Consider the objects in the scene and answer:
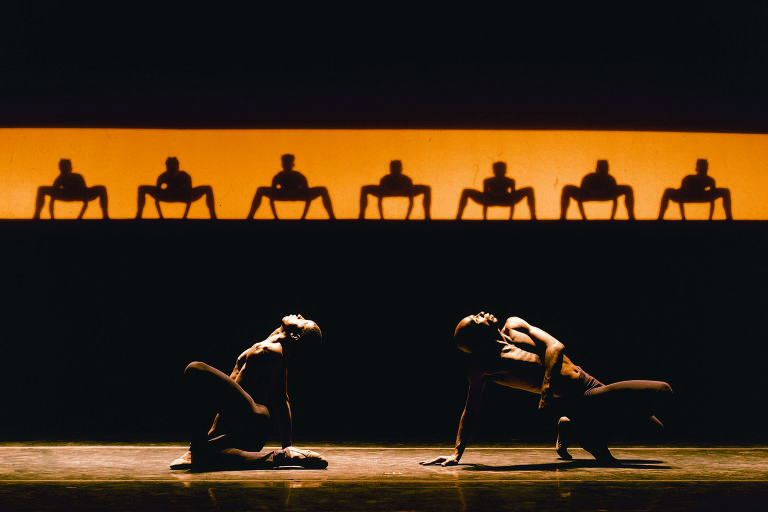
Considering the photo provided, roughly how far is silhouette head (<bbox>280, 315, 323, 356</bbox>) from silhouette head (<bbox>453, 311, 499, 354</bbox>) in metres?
0.97

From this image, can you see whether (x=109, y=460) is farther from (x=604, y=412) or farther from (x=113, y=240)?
(x=604, y=412)

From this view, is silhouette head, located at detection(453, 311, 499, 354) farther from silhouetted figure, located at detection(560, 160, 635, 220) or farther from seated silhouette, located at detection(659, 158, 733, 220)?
seated silhouette, located at detection(659, 158, 733, 220)

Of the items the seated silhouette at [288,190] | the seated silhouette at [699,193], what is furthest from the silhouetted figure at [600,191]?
the seated silhouette at [288,190]

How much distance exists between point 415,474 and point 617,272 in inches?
132

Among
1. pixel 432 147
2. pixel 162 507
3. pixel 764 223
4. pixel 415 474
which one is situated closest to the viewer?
pixel 162 507

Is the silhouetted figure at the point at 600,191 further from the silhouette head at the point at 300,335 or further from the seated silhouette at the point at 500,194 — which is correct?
the silhouette head at the point at 300,335

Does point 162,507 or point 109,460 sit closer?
point 162,507

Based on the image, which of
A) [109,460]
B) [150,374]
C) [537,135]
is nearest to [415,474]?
[109,460]

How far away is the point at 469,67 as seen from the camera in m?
7.15

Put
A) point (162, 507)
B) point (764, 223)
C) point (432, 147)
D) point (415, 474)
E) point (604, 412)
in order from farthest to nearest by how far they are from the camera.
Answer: point (432, 147), point (764, 223), point (604, 412), point (415, 474), point (162, 507)

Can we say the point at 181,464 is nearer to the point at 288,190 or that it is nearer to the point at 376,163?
the point at 288,190


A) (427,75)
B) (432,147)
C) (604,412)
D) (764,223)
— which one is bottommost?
(604,412)

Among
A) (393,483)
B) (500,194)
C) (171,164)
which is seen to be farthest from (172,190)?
(393,483)

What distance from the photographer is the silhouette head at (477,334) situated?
4.90 meters
